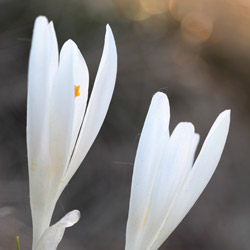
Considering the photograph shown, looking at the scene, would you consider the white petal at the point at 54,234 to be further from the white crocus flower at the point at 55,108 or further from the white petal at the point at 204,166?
the white petal at the point at 204,166

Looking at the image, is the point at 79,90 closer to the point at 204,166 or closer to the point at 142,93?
the point at 204,166

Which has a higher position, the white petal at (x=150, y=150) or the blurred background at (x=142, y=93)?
the white petal at (x=150, y=150)

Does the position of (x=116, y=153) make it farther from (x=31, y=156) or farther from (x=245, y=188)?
(x=31, y=156)

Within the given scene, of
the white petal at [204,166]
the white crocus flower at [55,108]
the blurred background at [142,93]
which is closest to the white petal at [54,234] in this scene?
the white crocus flower at [55,108]

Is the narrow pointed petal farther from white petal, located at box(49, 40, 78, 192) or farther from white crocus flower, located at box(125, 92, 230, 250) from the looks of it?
white crocus flower, located at box(125, 92, 230, 250)

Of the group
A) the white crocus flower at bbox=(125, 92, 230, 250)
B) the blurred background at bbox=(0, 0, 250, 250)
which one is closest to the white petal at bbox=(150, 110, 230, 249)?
the white crocus flower at bbox=(125, 92, 230, 250)

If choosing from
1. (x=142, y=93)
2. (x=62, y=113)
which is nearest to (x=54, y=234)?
(x=62, y=113)
